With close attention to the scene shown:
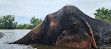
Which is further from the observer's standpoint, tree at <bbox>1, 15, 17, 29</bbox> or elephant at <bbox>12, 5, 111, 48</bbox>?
tree at <bbox>1, 15, 17, 29</bbox>

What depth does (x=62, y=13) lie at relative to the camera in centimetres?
676

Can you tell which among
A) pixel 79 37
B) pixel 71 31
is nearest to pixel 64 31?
pixel 71 31

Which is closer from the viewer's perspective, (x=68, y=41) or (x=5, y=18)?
(x=68, y=41)

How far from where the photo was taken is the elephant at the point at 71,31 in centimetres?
593

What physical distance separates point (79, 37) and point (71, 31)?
0.53m

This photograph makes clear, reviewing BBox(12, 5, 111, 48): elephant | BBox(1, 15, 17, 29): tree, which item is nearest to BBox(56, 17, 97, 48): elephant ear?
BBox(12, 5, 111, 48): elephant

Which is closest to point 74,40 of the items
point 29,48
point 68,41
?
point 68,41

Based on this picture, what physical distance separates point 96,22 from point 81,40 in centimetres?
183

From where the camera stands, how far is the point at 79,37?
234 inches

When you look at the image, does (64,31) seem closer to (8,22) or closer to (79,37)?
(79,37)

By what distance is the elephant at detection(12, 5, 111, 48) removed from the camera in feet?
19.4

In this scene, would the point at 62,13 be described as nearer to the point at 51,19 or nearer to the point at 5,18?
the point at 51,19

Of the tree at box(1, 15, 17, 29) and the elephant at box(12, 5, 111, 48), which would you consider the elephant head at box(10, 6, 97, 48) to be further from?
the tree at box(1, 15, 17, 29)

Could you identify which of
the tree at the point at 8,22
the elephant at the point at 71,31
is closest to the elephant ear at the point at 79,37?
the elephant at the point at 71,31
